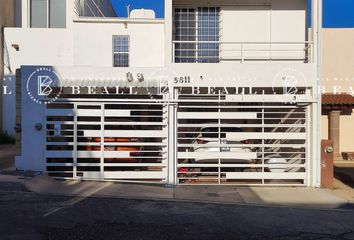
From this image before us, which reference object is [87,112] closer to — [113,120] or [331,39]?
[113,120]

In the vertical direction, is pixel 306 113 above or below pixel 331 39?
below

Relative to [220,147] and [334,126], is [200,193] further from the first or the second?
[334,126]

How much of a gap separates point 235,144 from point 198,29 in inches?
207

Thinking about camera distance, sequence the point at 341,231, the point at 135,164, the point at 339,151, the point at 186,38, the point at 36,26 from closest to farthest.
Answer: the point at 341,231
the point at 135,164
the point at 186,38
the point at 339,151
the point at 36,26

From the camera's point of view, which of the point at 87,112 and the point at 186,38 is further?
the point at 186,38

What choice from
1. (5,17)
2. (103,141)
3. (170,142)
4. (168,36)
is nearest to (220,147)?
(170,142)

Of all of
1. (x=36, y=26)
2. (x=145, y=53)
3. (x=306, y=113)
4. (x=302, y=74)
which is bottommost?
(x=306, y=113)

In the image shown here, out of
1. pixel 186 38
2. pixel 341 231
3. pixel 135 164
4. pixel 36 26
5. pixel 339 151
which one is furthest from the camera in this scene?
pixel 36 26

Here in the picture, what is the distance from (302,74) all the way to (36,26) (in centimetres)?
1480

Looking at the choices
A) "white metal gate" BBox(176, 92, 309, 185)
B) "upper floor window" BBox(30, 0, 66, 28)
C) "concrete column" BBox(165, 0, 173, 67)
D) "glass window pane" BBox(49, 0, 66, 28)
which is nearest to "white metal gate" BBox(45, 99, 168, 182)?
"white metal gate" BBox(176, 92, 309, 185)

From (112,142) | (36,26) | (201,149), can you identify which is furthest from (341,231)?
(36,26)

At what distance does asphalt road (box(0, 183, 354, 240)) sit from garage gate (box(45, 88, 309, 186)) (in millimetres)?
2803

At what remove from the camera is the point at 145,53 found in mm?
21000

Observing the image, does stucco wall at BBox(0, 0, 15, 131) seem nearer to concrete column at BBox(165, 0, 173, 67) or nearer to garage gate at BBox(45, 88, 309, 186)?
garage gate at BBox(45, 88, 309, 186)
